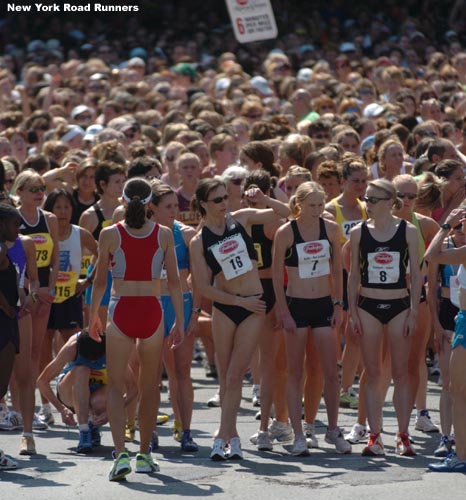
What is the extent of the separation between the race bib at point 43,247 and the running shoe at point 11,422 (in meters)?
1.20

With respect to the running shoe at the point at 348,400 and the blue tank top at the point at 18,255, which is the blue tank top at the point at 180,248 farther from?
the running shoe at the point at 348,400

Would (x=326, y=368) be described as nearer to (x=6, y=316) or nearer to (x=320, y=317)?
(x=320, y=317)

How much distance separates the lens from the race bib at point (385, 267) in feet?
32.1

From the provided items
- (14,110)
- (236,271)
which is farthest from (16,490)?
(14,110)

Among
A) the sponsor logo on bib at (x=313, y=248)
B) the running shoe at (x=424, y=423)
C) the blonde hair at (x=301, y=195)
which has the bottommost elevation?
the running shoe at (x=424, y=423)

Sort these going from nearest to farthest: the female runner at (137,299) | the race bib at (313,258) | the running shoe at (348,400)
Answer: the female runner at (137,299), the race bib at (313,258), the running shoe at (348,400)

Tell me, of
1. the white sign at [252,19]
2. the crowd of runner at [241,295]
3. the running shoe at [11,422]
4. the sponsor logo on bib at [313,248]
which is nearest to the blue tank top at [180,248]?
the crowd of runner at [241,295]

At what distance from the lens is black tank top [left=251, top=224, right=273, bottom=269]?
10.6 meters

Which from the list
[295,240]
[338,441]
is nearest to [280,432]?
[338,441]

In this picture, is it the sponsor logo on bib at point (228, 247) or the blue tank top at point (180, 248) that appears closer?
the sponsor logo on bib at point (228, 247)

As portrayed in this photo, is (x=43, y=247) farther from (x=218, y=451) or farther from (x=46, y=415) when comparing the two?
(x=218, y=451)

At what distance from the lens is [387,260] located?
9.80 m

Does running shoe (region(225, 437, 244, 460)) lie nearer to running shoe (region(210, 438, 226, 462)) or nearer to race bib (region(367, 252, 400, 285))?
running shoe (region(210, 438, 226, 462))

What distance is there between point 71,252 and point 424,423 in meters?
3.19
